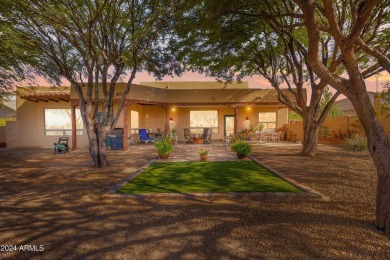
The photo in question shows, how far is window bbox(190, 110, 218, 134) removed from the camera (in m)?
19.9

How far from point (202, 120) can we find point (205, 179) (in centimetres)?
1356

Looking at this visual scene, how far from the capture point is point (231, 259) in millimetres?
2859

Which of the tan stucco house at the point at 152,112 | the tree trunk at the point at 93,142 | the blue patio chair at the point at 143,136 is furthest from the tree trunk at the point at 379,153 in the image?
the blue patio chair at the point at 143,136

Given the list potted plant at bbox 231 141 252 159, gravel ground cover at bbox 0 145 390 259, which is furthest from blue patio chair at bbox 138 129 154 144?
gravel ground cover at bbox 0 145 390 259

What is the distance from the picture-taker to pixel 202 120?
20.1 meters

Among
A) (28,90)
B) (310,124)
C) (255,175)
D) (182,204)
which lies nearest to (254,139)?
(310,124)

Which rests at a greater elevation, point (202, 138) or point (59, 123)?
point (59, 123)

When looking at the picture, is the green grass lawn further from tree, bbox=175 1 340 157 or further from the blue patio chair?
the blue patio chair

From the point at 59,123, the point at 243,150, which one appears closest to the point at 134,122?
the point at 59,123

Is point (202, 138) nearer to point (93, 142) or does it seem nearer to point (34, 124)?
point (93, 142)

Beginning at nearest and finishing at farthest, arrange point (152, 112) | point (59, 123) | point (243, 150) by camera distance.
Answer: point (243, 150) < point (59, 123) < point (152, 112)

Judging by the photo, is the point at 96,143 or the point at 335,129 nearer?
the point at 96,143

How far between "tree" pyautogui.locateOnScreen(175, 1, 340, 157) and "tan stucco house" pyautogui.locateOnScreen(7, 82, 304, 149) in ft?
11.0

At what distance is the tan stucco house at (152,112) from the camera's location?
48.8ft
